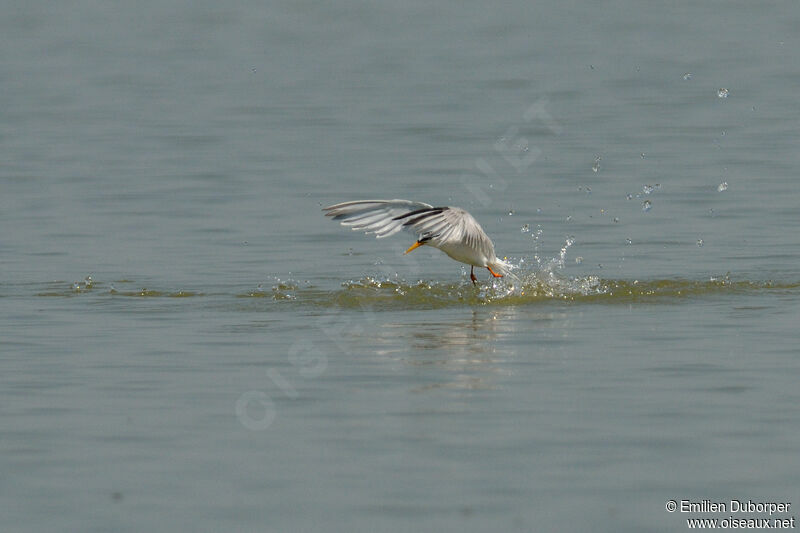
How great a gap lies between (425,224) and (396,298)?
3.88 feet

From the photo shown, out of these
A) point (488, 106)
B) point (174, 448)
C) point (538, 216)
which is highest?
point (488, 106)

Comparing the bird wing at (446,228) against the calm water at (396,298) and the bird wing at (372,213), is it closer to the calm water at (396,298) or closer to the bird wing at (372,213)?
the bird wing at (372,213)

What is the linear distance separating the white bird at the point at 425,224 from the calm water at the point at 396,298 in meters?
0.52

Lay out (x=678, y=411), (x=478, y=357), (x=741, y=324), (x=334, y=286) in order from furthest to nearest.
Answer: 1. (x=334, y=286)
2. (x=741, y=324)
3. (x=478, y=357)
4. (x=678, y=411)

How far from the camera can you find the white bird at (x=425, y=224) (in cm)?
1222

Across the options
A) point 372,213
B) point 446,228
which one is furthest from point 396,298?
→ point 446,228

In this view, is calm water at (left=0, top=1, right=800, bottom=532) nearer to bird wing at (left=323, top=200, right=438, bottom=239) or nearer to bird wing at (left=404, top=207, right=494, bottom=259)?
bird wing at (left=404, top=207, right=494, bottom=259)

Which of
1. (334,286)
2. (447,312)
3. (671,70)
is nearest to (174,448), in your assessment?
(447,312)

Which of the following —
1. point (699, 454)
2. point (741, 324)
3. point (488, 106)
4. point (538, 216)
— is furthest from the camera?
point (488, 106)

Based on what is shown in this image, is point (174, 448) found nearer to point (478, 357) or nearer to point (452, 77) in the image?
point (478, 357)

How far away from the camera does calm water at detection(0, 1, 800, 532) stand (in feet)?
23.9

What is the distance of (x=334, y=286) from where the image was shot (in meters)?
13.6

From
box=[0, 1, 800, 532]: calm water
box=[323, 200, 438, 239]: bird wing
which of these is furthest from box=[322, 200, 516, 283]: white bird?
box=[0, 1, 800, 532]: calm water

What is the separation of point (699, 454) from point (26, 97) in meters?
22.5
